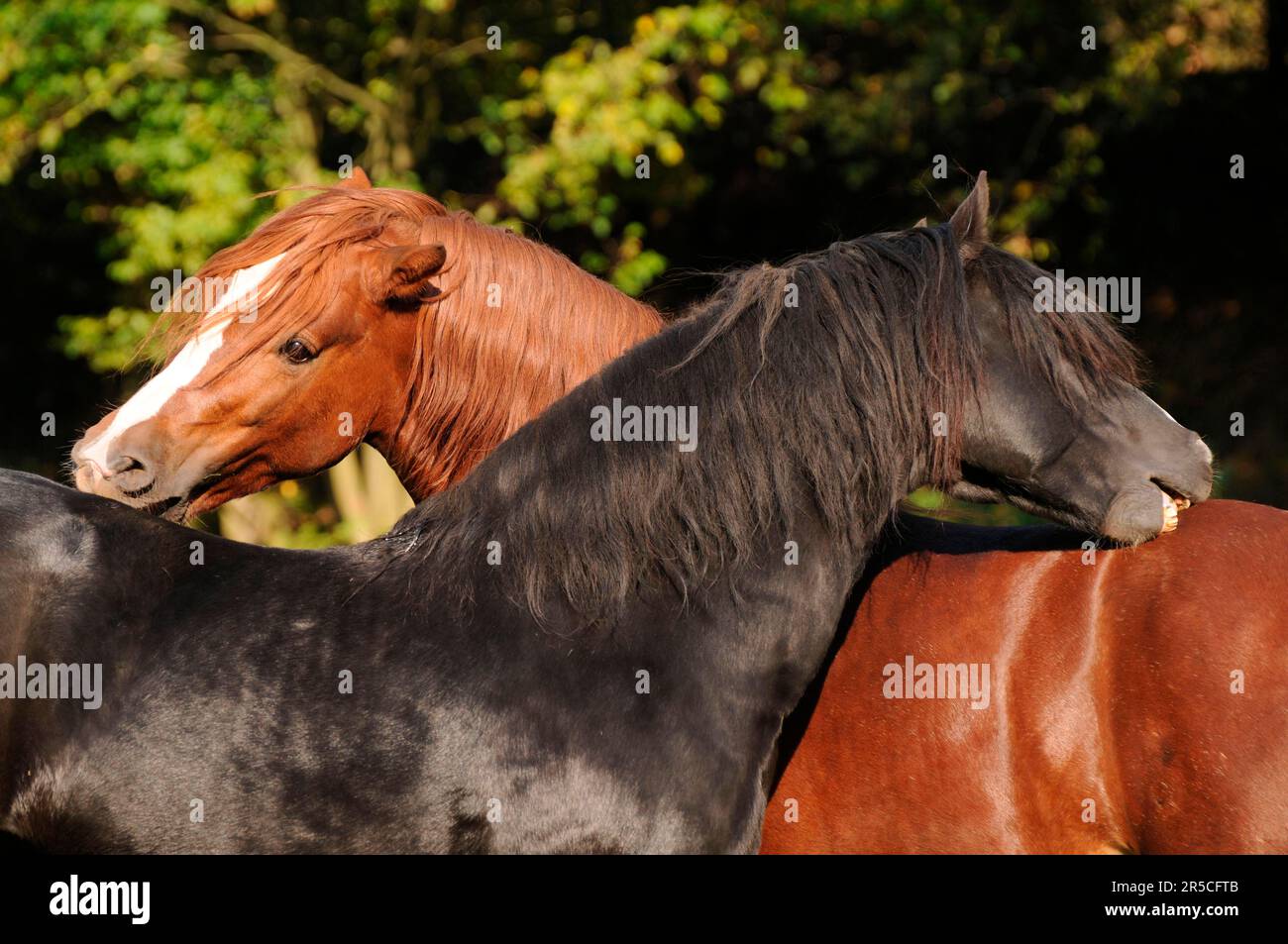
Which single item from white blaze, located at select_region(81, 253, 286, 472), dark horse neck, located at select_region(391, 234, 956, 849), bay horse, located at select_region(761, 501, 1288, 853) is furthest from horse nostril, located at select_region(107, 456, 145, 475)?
bay horse, located at select_region(761, 501, 1288, 853)

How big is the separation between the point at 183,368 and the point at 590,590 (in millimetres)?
1491

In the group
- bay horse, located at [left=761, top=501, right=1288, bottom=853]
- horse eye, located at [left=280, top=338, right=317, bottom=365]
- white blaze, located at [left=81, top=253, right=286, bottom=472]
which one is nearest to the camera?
bay horse, located at [left=761, top=501, right=1288, bottom=853]

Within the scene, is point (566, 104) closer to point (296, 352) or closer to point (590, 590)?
point (296, 352)

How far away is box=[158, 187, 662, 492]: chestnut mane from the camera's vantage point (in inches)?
153

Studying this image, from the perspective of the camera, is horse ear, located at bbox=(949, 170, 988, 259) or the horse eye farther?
the horse eye

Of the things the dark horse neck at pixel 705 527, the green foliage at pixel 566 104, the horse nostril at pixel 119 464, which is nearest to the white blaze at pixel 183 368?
the horse nostril at pixel 119 464

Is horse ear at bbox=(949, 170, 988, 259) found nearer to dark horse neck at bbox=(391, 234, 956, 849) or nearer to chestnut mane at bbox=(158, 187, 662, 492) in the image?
dark horse neck at bbox=(391, 234, 956, 849)

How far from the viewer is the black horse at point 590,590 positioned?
8.84ft

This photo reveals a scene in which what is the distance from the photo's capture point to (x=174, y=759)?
2.68 m

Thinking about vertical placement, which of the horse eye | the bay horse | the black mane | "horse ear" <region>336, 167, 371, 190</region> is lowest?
the bay horse

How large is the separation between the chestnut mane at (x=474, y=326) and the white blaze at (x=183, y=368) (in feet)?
0.33

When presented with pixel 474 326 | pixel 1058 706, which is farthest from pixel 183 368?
pixel 1058 706

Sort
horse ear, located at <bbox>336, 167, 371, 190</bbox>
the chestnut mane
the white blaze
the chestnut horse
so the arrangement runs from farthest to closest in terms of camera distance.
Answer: horse ear, located at <bbox>336, 167, 371, 190</bbox>
the chestnut mane
the white blaze
the chestnut horse

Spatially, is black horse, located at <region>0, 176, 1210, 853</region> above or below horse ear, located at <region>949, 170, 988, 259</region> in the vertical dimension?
below
